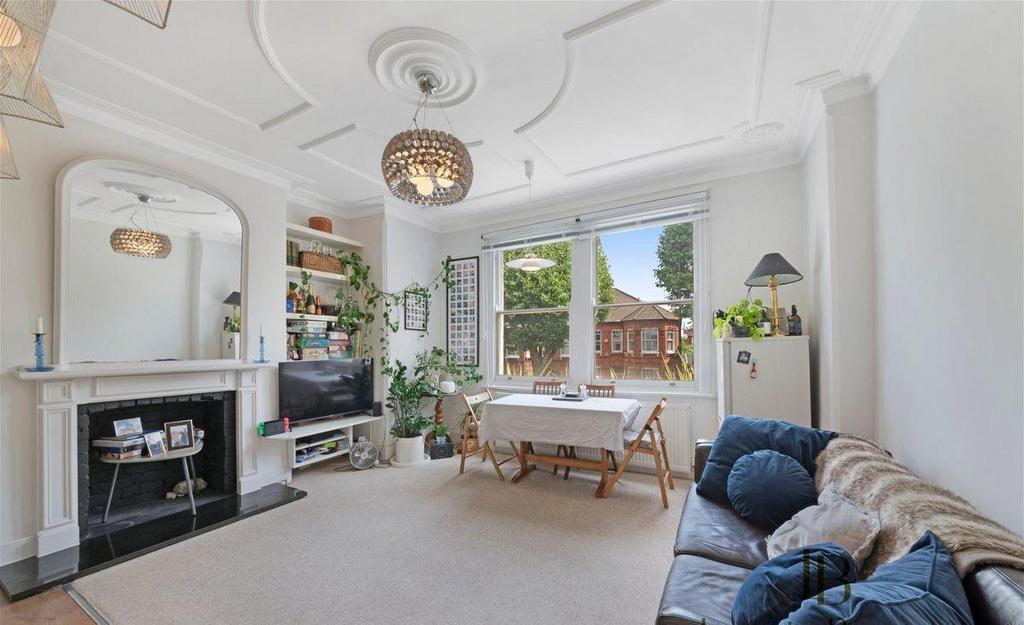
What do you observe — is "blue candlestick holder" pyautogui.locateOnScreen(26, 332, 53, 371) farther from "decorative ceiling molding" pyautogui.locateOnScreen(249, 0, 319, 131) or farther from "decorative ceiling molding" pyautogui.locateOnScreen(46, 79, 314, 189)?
"decorative ceiling molding" pyautogui.locateOnScreen(249, 0, 319, 131)

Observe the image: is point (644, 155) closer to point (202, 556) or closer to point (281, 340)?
point (281, 340)

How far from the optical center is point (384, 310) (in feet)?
15.7

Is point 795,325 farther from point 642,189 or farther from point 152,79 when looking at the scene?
point 152,79

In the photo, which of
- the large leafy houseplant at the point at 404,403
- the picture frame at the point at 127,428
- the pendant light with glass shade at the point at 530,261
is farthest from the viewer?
the large leafy houseplant at the point at 404,403

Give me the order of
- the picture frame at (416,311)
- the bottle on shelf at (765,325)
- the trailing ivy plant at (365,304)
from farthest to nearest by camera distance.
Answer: the picture frame at (416,311) → the trailing ivy plant at (365,304) → the bottle on shelf at (765,325)

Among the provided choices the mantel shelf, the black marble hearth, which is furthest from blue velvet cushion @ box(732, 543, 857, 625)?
the mantel shelf

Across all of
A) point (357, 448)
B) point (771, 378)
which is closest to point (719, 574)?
point (771, 378)

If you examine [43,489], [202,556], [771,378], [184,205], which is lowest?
[202,556]

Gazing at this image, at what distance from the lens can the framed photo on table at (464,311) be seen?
212 inches

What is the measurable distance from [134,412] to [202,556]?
4.55ft

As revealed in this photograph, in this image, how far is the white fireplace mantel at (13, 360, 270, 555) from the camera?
258cm

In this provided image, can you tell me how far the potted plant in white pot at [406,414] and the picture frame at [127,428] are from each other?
2.12 metres

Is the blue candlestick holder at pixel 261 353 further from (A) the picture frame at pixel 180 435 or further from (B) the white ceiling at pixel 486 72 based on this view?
(B) the white ceiling at pixel 486 72

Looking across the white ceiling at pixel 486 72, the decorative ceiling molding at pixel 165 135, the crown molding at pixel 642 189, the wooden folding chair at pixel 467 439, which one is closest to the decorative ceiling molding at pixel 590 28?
the white ceiling at pixel 486 72
